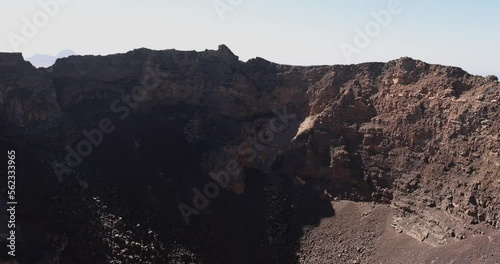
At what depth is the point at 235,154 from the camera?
142ft

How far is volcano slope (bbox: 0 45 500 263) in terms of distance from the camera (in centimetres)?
3238

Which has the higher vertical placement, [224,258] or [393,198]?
[224,258]

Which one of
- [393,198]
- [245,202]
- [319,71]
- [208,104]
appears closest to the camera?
[393,198]

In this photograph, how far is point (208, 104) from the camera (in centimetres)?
4828

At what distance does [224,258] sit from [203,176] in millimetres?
9996

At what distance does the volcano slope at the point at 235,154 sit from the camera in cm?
3238

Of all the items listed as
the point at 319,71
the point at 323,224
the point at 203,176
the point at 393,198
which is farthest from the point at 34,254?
the point at 319,71

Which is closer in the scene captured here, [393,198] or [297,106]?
[393,198]

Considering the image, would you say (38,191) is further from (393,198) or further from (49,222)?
(393,198)

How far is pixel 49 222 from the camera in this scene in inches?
1248

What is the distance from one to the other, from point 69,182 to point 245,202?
52.1 feet

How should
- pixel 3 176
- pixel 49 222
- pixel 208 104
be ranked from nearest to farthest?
pixel 49 222 < pixel 3 176 < pixel 208 104

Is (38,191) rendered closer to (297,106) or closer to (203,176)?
(203,176)

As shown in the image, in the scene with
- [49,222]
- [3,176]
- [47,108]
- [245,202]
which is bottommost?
[245,202]
